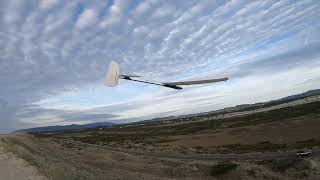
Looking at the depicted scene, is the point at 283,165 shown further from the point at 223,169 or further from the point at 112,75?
the point at 112,75

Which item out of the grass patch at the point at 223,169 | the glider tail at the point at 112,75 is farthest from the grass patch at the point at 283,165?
the glider tail at the point at 112,75

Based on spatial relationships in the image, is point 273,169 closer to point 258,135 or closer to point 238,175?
point 238,175

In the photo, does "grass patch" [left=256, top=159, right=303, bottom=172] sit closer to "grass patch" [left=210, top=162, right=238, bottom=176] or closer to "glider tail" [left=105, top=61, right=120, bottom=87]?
"grass patch" [left=210, top=162, right=238, bottom=176]

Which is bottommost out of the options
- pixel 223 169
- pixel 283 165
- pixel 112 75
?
pixel 283 165

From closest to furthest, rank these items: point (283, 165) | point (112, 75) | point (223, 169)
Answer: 1. point (112, 75)
2. point (283, 165)
3. point (223, 169)

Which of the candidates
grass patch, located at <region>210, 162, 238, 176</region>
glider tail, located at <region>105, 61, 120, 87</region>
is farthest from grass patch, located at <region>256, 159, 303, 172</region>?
glider tail, located at <region>105, 61, 120, 87</region>

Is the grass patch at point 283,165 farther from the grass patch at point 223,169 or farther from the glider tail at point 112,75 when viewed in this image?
the glider tail at point 112,75

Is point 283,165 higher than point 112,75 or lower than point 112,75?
lower

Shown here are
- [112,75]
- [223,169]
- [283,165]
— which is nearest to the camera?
[112,75]

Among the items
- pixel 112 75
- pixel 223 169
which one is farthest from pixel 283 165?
pixel 112 75

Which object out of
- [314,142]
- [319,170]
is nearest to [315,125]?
[314,142]

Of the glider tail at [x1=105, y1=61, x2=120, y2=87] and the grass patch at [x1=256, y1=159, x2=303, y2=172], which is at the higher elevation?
the glider tail at [x1=105, y1=61, x2=120, y2=87]
